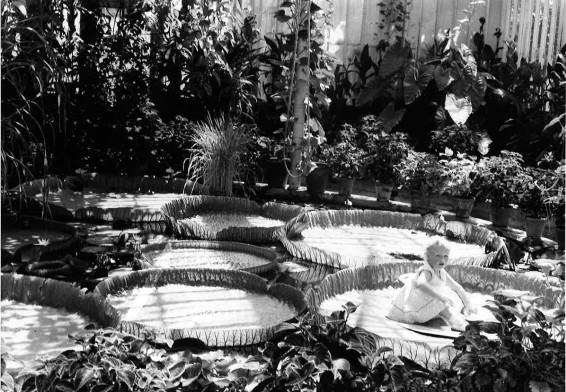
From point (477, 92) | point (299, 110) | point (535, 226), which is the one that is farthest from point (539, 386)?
point (477, 92)

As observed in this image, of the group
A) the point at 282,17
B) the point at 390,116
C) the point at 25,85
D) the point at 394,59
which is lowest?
the point at 390,116

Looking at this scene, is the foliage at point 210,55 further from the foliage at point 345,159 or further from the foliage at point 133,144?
the foliage at point 345,159

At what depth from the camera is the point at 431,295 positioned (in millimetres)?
5008

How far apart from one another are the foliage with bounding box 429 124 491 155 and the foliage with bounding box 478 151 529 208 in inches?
47.0

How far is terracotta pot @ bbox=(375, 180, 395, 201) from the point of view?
901cm

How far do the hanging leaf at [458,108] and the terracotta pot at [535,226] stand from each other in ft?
7.78

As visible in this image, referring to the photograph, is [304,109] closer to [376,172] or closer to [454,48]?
[376,172]

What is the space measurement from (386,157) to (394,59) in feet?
7.00

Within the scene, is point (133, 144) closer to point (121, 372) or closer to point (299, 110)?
point (299, 110)

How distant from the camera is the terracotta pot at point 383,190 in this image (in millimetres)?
9008

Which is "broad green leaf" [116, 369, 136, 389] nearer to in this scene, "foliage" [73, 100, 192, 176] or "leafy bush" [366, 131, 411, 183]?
"leafy bush" [366, 131, 411, 183]

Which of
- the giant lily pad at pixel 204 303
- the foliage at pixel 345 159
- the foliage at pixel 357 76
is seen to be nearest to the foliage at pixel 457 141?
the foliage at pixel 345 159

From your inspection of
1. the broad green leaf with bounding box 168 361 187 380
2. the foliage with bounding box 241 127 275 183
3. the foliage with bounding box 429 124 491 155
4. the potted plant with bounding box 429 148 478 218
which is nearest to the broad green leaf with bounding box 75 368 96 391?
the broad green leaf with bounding box 168 361 187 380

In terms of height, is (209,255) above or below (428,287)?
below
